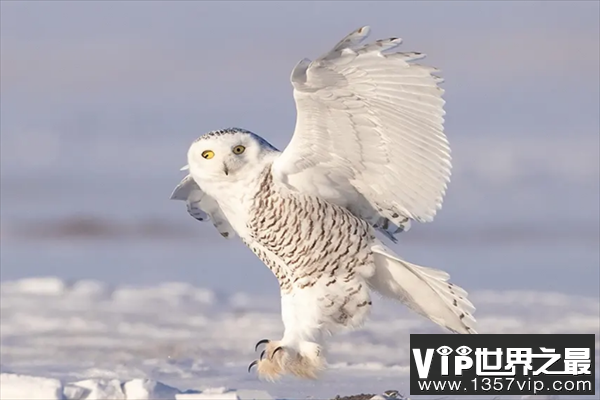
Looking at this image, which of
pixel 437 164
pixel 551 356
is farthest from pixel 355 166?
pixel 551 356

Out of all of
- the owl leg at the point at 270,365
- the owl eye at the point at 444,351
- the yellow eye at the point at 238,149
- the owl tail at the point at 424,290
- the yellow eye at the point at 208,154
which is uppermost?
the yellow eye at the point at 238,149

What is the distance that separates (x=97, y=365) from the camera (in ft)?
31.4

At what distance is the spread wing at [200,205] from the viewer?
8.50 m

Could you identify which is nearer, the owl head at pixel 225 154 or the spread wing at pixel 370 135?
the spread wing at pixel 370 135

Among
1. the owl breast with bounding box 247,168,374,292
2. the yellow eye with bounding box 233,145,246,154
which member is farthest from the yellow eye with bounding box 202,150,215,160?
the owl breast with bounding box 247,168,374,292

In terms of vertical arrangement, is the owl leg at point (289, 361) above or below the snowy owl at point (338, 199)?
below

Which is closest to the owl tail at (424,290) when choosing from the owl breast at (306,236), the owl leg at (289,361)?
the owl breast at (306,236)

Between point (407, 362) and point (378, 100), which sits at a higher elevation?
point (378, 100)

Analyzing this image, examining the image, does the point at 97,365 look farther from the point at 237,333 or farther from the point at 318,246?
the point at 318,246

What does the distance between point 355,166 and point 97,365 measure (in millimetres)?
2437

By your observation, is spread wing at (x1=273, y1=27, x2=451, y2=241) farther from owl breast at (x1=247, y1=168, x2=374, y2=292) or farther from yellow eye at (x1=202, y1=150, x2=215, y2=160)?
yellow eye at (x1=202, y1=150, x2=215, y2=160)

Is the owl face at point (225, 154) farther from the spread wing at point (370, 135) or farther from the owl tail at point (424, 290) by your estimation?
the owl tail at point (424, 290)

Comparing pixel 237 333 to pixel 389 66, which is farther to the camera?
pixel 237 333

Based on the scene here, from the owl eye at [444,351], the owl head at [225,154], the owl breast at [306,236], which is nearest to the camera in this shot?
the owl head at [225,154]
